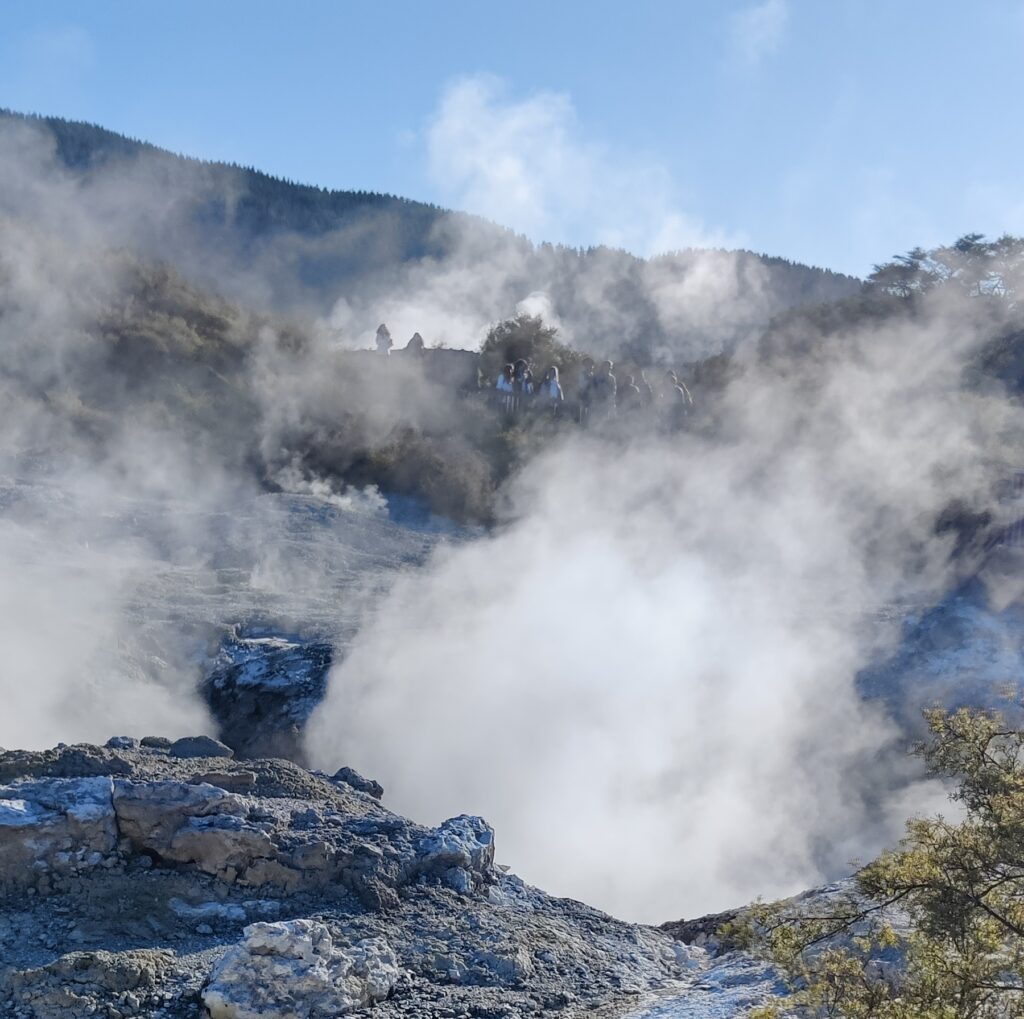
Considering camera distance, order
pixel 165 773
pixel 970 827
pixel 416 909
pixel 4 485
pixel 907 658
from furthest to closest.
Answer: pixel 4 485 < pixel 907 658 < pixel 165 773 < pixel 416 909 < pixel 970 827

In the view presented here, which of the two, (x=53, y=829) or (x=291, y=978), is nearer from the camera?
(x=291, y=978)

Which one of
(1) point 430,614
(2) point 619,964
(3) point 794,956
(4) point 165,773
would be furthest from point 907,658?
(3) point 794,956

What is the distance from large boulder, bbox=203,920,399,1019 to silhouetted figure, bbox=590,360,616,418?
1486 cm

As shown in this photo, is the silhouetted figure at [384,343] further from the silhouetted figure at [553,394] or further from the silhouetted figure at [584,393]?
the silhouetted figure at [584,393]

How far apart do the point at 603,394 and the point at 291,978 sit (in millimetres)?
15973

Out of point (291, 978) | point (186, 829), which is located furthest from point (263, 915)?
point (291, 978)

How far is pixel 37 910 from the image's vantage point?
5570mm

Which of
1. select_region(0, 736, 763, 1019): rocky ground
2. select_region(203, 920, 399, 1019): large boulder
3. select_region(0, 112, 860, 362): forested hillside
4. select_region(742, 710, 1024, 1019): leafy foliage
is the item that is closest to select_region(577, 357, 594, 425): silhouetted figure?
select_region(0, 736, 763, 1019): rocky ground

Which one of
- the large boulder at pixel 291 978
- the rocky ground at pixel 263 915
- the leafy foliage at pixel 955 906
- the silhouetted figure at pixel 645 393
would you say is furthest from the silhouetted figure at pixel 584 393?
the leafy foliage at pixel 955 906

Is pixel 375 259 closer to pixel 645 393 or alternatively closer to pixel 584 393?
pixel 584 393

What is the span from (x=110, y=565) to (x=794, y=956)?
11.1 meters

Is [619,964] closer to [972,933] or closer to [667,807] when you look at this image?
[972,933]

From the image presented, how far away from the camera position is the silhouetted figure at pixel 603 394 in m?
19.9

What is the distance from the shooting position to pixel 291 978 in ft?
17.1
